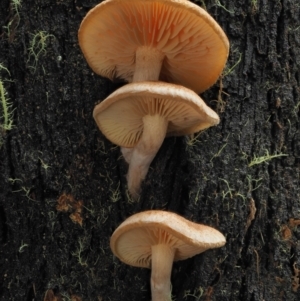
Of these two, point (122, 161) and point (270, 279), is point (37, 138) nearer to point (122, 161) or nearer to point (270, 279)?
point (122, 161)

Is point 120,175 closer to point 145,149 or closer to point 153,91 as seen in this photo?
point 145,149

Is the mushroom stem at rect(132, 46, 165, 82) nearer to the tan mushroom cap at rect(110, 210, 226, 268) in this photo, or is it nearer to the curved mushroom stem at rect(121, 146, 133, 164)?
the curved mushroom stem at rect(121, 146, 133, 164)

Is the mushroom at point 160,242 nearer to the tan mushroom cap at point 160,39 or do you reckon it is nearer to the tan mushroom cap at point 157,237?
the tan mushroom cap at point 157,237

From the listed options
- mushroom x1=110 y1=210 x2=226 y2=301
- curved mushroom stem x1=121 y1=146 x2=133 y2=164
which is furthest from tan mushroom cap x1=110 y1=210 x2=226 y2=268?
curved mushroom stem x1=121 y1=146 x2=133 y2=164

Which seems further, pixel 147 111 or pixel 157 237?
pixel 147 111

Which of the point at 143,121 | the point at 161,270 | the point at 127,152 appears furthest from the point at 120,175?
the point at 161,270
